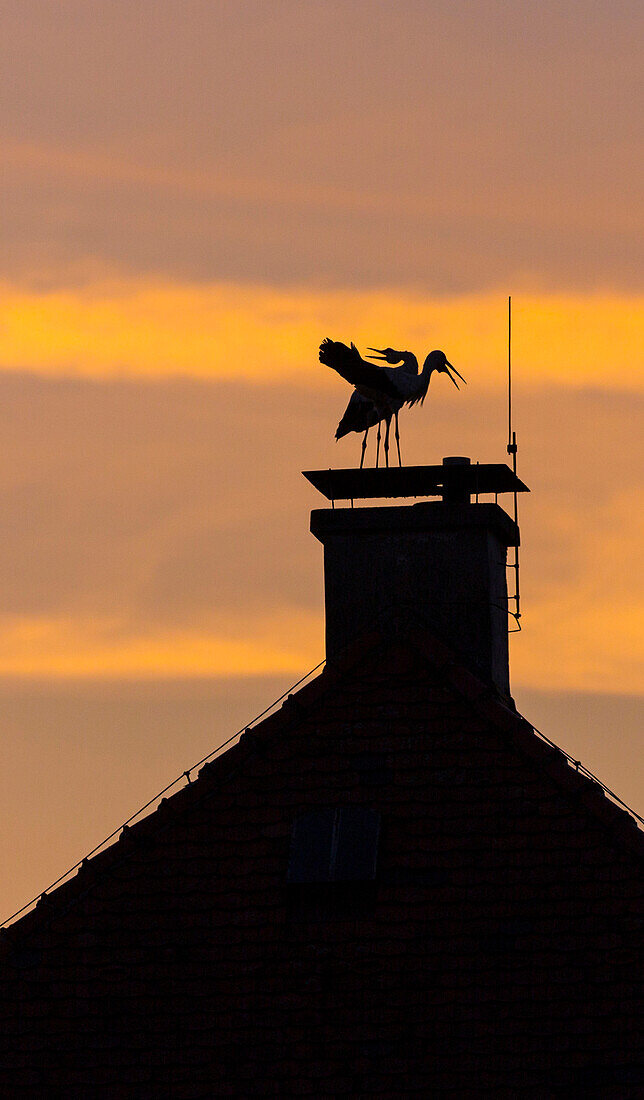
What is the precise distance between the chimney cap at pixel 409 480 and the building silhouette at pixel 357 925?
10.3 feet

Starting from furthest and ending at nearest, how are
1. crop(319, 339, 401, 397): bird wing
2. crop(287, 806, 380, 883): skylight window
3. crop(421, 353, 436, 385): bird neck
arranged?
crop(421, 353, 436, 385): bird neck
crop(319, 339, 401, 397): bird wing
crop(287, 806, 380, 883): skylight window

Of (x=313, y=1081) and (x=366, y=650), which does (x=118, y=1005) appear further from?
(x=366, y=650)

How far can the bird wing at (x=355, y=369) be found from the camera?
2880 cm

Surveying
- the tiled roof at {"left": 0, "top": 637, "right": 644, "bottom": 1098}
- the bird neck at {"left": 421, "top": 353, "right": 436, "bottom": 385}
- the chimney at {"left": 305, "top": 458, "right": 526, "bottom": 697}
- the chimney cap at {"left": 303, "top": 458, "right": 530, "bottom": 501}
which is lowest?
the tiled roof at {"left": 0, "top": 637, "right": 644, "bottom": 1098}

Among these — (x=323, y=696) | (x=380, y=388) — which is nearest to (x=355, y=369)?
(x=380, y=388)

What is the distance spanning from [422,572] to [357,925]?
18.7 ft

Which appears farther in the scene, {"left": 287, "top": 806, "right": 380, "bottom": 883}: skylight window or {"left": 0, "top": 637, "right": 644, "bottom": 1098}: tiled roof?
{"left": 287, "top": 806, "right": 380, "bottom": 883}: skylight window

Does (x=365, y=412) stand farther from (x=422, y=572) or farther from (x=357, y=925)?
(x=357, y=925)

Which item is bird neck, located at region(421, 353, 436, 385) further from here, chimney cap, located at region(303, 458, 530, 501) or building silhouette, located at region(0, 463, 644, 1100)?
building silhouette, located at region(0, 463, 644, 1100)

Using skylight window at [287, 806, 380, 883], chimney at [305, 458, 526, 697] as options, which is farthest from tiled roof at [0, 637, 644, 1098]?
chimney at [305, 458, 526, 697]

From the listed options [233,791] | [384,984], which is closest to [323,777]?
[233,791]

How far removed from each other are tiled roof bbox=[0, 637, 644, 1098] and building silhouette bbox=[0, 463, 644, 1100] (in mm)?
22

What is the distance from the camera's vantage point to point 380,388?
2964 cm

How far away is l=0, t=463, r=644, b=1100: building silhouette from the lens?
2377cm
